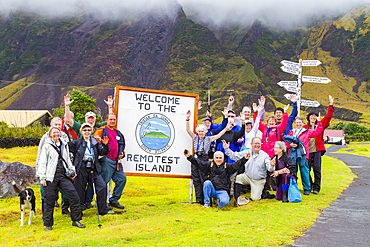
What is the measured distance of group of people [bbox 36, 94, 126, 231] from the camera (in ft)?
23.6

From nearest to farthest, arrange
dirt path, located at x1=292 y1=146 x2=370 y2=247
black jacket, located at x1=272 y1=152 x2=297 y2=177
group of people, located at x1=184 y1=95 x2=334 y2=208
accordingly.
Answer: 1. dirt path, located at x1=292 y1=146 x2=370 y2=247
2. group of people, located at x1=184 y1=95 x2=334 y2=208
3. black jacket, located at x1=272 y1=152 x2=297 y2=177

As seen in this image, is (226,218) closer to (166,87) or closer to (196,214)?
(196,214)

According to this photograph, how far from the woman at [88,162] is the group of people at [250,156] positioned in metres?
2.22

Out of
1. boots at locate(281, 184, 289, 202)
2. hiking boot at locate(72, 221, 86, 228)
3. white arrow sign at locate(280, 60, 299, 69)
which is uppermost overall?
white arrow sign at locate(280, 60, 299, 69)

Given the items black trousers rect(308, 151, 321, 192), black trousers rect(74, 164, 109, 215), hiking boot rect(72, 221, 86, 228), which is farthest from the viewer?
black trousers rect(308, 151, 321, 192)

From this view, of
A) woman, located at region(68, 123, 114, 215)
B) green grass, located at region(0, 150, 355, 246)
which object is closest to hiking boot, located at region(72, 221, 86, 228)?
green grass, located at region(0, 150, 355, 246)

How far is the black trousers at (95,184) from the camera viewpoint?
26.6 ft

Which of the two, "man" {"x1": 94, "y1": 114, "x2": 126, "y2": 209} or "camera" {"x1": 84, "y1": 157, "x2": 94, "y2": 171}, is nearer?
"camera" {"x1": 84, "y1": 157, "x2": 94, "y2": 171}

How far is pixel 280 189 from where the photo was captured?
9430 mm

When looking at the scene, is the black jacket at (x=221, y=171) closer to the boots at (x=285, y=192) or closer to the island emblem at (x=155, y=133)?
the island emblem at (x=155, y=133)

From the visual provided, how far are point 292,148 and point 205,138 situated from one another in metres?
2.74

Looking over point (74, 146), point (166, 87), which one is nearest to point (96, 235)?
point (74, 146)

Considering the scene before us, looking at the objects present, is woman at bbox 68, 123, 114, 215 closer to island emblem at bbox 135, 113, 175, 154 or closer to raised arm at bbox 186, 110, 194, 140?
island emblem at bbox 135, 113, 175, 154

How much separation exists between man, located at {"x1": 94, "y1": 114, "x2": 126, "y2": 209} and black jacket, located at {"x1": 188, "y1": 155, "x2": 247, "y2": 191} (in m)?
1.95
